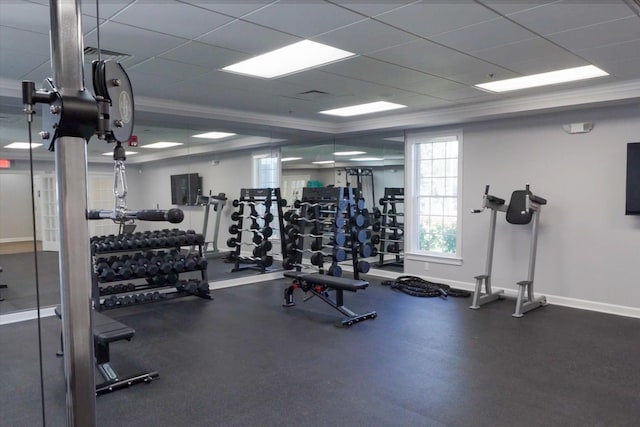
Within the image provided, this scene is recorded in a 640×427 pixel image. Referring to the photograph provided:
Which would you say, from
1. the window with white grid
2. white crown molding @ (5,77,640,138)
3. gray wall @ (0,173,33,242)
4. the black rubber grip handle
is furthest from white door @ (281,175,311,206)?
the black rubber grip handle

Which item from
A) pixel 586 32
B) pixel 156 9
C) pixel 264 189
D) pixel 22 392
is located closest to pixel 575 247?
pixel 586 32

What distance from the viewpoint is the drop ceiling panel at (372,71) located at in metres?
3.68

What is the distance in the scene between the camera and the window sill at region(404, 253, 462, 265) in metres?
6.08

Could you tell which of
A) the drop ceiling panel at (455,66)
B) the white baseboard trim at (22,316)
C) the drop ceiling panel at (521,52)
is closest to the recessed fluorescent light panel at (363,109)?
the drop ceiling panel at (455,66)

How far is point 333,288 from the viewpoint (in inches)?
183

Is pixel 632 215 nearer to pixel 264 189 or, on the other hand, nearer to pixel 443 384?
pixel 443 384

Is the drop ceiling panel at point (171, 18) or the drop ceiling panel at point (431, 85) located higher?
the drop ceiling panel at point (171, 18)

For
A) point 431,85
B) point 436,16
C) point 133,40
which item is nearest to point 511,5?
point 436,16

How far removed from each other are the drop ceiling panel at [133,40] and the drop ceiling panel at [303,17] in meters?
0.73

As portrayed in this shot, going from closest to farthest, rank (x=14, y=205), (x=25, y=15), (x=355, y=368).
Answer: (x=25, y=15) < (x=355, y=368) < (x=14, y=205)

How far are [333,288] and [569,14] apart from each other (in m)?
3.09

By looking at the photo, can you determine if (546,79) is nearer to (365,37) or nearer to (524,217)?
(524,217)

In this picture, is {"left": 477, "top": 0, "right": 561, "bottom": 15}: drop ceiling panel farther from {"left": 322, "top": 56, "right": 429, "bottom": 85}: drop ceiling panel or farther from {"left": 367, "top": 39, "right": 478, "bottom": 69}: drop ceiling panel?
{"left": 322, "top": 56, "right": 429, "bottom": 85}: drop ceiling panel

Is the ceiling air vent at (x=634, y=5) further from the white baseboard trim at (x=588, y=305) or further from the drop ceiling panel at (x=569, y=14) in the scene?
the white baseboard trim at (x=588, y=305)
